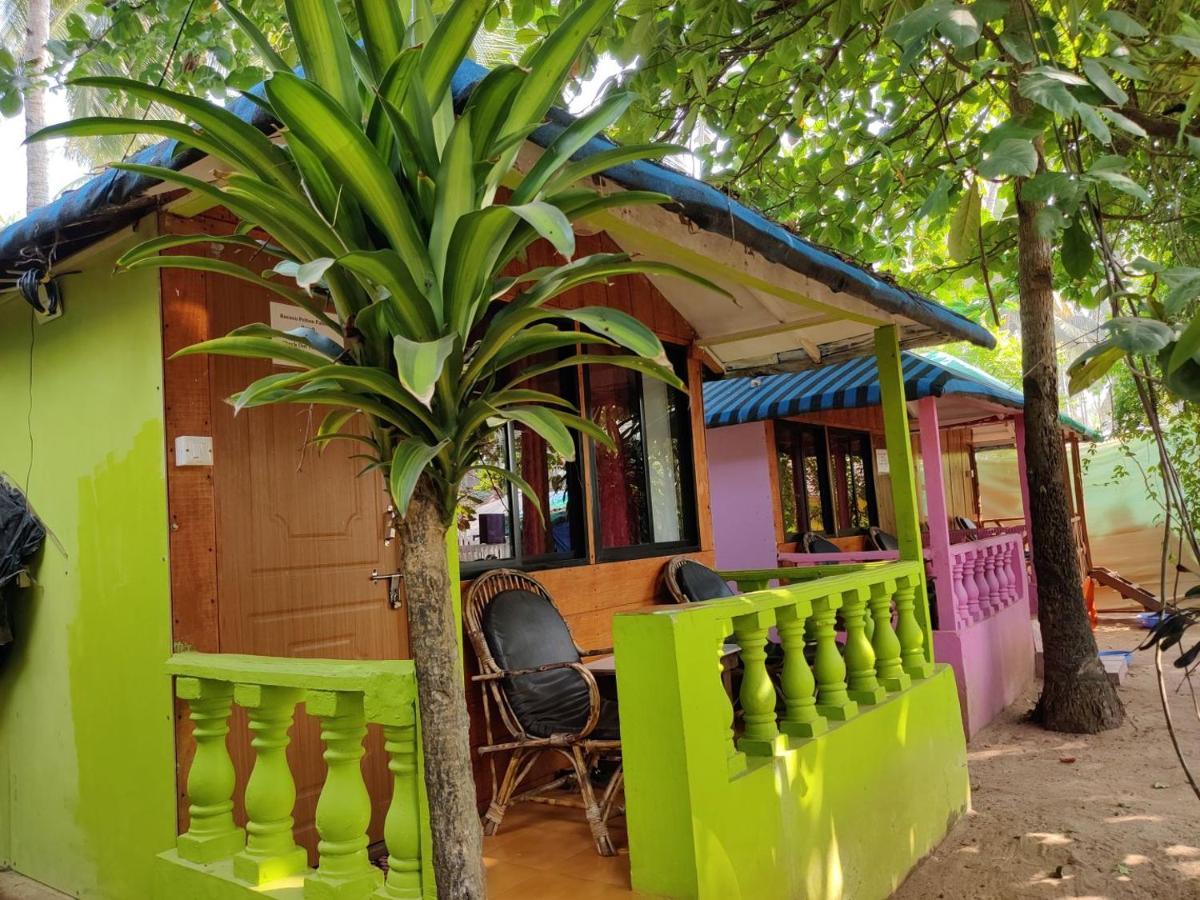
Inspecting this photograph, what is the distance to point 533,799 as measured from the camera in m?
4.06

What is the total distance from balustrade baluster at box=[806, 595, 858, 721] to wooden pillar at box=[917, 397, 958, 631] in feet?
11.2

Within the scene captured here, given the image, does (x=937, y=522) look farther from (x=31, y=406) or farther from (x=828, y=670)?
(x=31, y=406)

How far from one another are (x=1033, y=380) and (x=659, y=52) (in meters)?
4.28

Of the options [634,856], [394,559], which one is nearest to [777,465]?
[394,559]

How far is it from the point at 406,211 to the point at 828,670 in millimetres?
3032

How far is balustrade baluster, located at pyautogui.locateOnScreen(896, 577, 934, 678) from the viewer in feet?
15.6

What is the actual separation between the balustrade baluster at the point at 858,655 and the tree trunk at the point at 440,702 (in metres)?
2.85

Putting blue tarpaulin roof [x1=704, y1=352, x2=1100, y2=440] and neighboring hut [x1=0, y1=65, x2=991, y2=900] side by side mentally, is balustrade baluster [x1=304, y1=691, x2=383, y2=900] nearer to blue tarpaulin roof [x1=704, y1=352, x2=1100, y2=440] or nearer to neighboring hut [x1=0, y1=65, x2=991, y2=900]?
neighboring hut [x1=0, y1=65, x2=991, y2=900]

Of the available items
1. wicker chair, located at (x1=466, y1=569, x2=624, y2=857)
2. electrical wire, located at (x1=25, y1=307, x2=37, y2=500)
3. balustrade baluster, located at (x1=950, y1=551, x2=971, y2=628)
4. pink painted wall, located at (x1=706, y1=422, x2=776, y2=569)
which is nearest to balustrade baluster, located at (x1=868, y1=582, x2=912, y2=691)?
wicker chair, located at (x1=466, y1=569, x2=624, y2=857)

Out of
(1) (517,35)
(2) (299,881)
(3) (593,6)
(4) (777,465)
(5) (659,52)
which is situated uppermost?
(1) (517,35)

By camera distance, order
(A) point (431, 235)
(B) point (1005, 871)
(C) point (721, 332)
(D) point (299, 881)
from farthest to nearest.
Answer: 1. (C) point (721, 332)
2. (B) point (1005, 871)
3. (D) point (299, 881)
4. (A) point (431, 235)

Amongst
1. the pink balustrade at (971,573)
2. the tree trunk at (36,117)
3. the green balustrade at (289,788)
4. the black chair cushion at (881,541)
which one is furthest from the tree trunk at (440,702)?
the tree trunk at (36,117)

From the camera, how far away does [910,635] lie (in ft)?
15.8

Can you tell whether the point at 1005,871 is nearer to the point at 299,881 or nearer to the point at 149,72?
the point at 299,881
